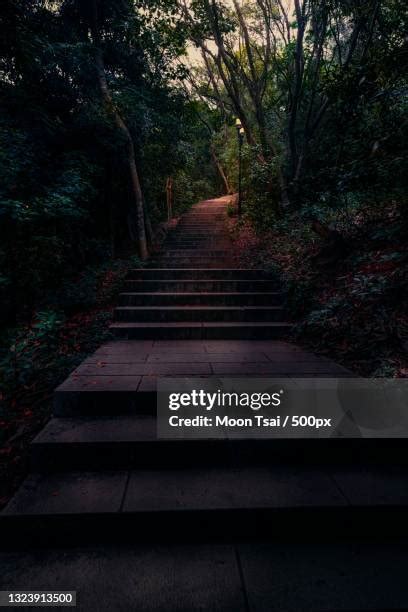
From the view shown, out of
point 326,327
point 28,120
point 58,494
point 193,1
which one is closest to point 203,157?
point 193,1

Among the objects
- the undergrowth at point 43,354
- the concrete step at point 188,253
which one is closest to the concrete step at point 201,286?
the undergrowth at point 43,354

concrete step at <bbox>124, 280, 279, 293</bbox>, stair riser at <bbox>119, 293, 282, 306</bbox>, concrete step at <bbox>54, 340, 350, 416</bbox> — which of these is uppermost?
concrete step at <bbox>124, 280, 279, 293</bbox>

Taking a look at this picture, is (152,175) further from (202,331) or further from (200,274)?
(202,331)

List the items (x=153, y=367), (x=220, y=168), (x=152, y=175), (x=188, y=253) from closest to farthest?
(x=153, y=367) < (x=188, y=253) < (x=152, y=175) < (x=220, y=168)

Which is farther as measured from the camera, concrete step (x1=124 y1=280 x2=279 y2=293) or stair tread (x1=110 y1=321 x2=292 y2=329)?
concrete step (x1=124 y1=280 x2=279 y2=293)

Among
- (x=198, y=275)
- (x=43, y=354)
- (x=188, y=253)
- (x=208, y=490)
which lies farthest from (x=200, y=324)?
(x=188, y=253)

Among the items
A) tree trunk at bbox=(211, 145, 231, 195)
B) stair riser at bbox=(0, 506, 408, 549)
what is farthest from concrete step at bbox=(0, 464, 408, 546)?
tree trunk at bbox=(211, 145, 231, 195)

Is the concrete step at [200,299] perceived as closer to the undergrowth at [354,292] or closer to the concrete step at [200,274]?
the undergrowth at [354,292]

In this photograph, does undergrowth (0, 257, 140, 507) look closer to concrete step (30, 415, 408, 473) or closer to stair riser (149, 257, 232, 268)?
concrete step (30, 415, 408, 473)

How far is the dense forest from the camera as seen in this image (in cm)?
384

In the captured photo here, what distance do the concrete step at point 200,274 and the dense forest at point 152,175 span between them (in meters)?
0.53

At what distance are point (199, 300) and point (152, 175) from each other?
283 inches

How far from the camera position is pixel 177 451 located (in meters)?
2.35

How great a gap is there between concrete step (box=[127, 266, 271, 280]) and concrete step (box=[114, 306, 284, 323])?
144 centimetres
